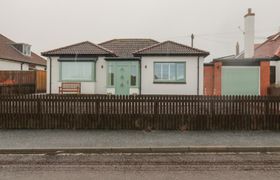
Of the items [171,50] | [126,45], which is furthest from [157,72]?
[126,45]

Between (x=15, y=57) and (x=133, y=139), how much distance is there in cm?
2821

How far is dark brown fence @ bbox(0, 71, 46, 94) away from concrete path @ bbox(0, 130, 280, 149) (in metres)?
13.7

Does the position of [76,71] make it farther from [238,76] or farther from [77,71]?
[238,76]

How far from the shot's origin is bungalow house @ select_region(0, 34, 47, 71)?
3027 centimetres

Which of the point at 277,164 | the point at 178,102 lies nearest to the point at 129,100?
the point at 178,102

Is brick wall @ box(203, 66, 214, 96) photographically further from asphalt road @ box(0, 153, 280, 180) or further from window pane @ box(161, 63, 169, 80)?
asphalt road @ box(0, 153, 280, 180)

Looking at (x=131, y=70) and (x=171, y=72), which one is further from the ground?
(x=131, y=70)

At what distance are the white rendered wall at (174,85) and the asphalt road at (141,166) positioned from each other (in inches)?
535

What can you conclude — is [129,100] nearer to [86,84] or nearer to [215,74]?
[86,84]

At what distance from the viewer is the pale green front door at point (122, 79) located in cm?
2134

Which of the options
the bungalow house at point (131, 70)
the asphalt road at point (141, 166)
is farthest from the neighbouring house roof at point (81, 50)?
the asphalt road at point (141, 166)

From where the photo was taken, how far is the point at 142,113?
393 inches

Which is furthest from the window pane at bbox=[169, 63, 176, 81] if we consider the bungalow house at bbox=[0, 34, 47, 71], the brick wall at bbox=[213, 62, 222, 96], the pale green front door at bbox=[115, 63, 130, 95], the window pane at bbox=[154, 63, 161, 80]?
the bungalow house at bbox=[0, 34, 47, 71]

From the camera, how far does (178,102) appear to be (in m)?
9.98
